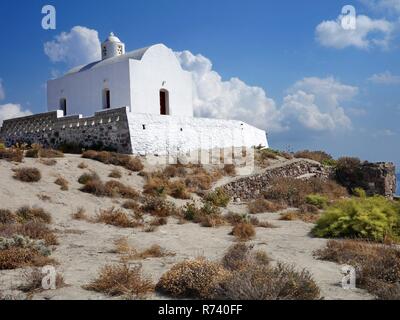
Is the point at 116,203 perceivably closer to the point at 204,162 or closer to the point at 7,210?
the point at 7,210

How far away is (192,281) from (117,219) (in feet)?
24.7

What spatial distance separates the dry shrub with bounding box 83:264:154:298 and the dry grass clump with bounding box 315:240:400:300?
11.8ft

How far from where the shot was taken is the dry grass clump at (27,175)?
16.1 metres

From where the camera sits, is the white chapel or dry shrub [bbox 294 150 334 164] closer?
the white chapel

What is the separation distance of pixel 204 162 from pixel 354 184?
9.51 meters

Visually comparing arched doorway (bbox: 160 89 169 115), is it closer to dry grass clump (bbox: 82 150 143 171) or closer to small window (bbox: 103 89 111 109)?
small window (bbox: 103 89 111 109)

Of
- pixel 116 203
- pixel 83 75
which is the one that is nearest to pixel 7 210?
pixel 116 203

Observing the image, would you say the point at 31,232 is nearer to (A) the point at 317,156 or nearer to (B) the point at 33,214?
(B) the point at 33,214

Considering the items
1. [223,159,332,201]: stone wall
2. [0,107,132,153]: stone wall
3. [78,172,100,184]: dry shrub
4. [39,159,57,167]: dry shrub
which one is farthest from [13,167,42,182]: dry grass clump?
[223,159,332,201]: stone wall

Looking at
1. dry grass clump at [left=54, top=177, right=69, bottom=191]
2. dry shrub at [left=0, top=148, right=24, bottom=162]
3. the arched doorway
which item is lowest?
dry grass clump at [left=54, top=177, right=69, bottom=191]

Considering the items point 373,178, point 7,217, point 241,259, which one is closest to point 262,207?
point 241,259

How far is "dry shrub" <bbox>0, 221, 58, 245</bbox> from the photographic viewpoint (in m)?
10.0

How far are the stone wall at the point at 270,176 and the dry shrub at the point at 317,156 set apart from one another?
2.87 metres

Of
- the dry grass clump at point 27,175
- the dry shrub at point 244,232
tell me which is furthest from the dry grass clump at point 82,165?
the dry shrub at point 244,232
